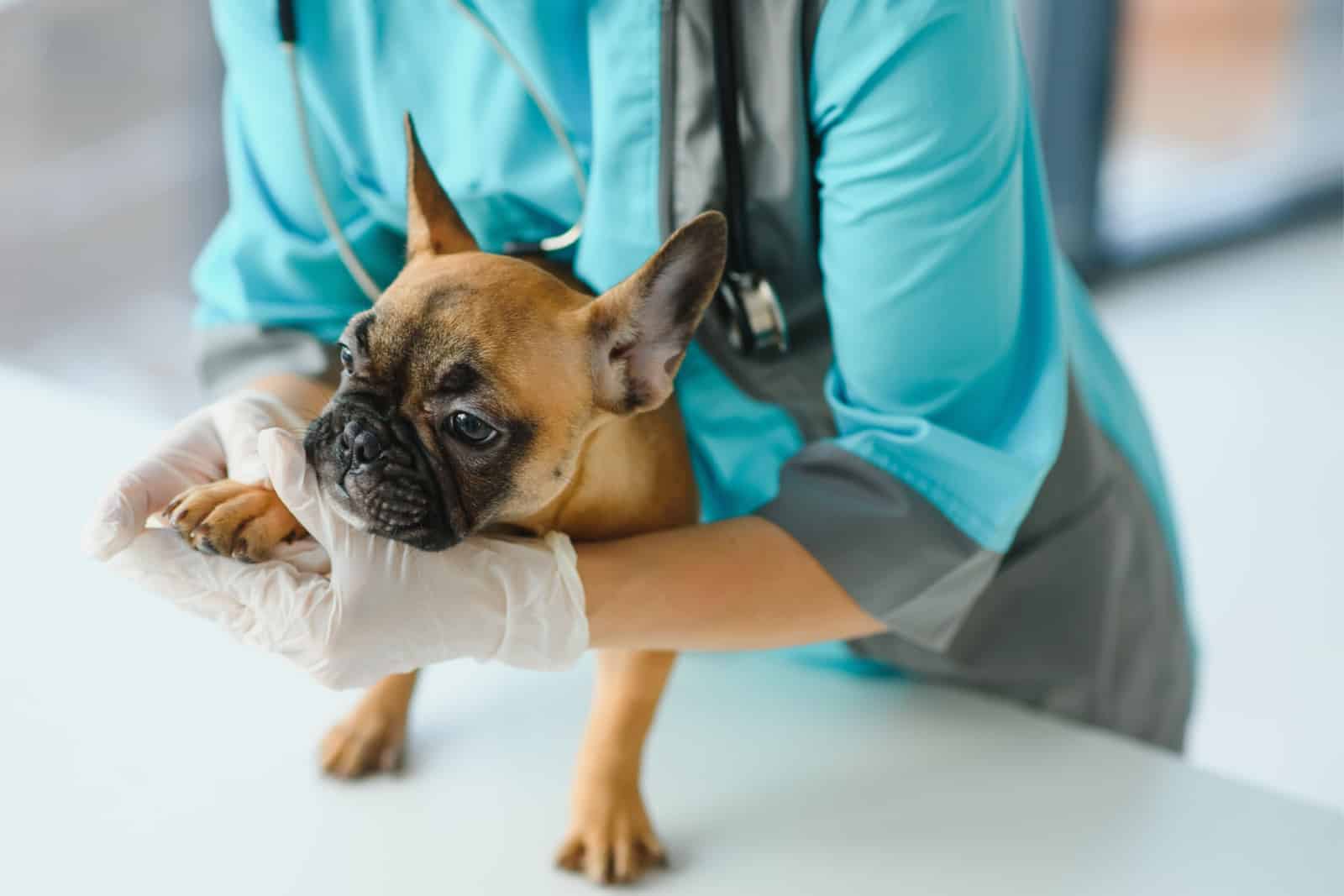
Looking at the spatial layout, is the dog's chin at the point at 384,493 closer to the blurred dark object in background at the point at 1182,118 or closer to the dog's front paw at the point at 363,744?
the dog's front paw at the point at 363,744

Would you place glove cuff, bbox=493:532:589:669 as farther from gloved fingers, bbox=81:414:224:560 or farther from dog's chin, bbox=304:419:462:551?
gloved fingers, bbox=81:414:224:560

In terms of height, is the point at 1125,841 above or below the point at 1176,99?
above

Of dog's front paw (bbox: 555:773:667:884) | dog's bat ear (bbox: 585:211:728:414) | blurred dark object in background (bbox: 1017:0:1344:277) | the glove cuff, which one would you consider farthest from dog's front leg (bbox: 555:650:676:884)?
blurred dark object in background (bbox: 1017:0:1344:277)

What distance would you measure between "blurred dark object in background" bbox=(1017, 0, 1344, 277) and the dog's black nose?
264 cm

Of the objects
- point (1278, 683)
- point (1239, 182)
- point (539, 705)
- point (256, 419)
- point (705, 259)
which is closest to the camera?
point (705, 259)

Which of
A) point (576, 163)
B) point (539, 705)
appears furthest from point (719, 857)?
point (576, 163)

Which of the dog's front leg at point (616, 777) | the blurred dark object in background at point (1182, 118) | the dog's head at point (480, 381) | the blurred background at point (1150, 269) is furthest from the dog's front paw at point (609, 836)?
the blurred dark object in background at point (1182, 118)

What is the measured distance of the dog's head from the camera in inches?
30.4

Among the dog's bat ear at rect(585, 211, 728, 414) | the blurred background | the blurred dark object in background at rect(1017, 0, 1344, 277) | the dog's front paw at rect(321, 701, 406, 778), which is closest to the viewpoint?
the dog's bat ear at rect(585, 211, 728, 414)

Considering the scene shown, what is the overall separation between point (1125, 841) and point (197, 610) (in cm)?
67

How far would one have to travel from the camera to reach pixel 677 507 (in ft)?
3.10

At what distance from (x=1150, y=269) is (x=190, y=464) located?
3.11 m

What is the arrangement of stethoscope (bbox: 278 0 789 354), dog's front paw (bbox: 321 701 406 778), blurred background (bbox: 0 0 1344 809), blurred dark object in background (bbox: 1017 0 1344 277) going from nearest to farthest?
stethoscope (bbox: 278 0 789 354), dog's front paw (bbox: 321 701 406 778), blurred background (bbox: 0 0 1344 809), blurred dark object in background (bbox: 1017 0 1344 277)

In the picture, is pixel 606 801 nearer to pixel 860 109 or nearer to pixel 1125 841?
pixel 1125 841
